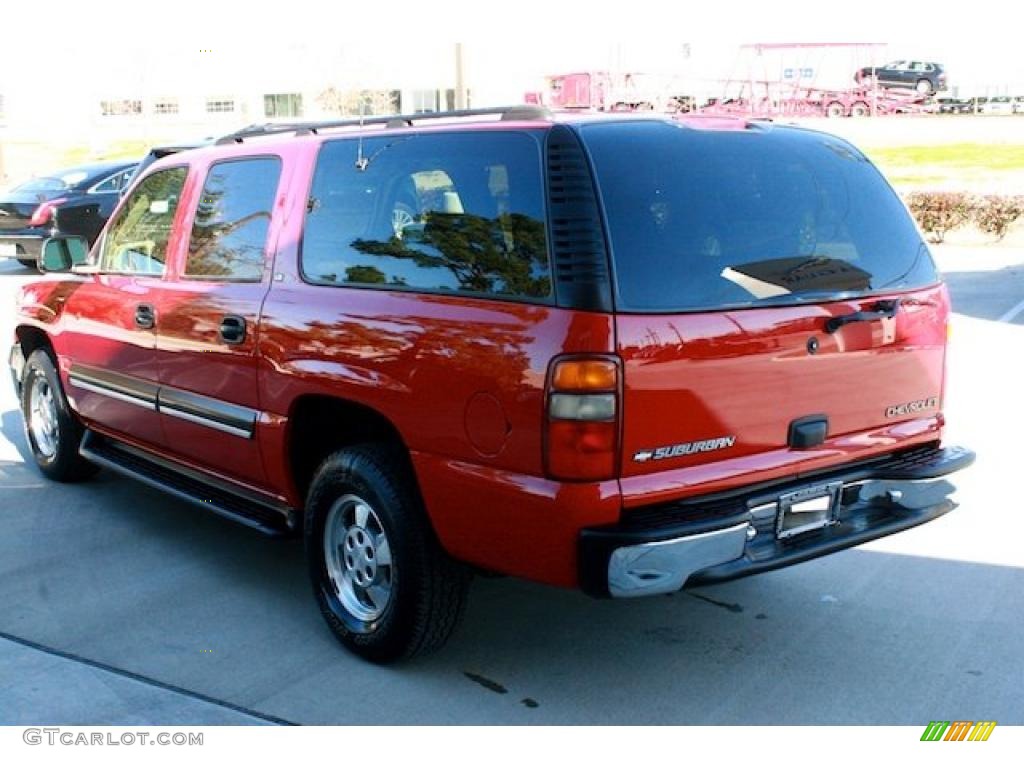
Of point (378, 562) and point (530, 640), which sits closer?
point (378, 562)

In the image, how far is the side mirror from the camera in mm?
6070

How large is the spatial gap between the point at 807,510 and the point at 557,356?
113 cm

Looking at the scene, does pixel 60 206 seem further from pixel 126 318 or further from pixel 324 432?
pixel 324 432

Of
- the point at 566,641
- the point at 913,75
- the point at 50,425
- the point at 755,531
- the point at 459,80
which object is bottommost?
the point at 566,641

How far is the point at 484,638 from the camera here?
4391 mm

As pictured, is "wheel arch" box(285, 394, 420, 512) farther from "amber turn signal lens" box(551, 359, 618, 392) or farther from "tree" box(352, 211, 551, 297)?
"amber turn signal lens" box(551, 359, 618, 392)

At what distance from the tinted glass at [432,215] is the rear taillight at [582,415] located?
0.29 meters

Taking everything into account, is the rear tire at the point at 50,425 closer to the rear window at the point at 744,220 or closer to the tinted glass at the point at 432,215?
the tinted glass at the point at 432,215

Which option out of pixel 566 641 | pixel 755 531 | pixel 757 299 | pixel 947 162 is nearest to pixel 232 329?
pixel 566 641

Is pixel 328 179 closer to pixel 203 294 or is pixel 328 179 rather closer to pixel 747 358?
pixel 203 294

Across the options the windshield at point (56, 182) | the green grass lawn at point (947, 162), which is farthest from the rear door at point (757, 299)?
the green grass lawn at point (947, 162)

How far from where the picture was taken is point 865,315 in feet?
12.7

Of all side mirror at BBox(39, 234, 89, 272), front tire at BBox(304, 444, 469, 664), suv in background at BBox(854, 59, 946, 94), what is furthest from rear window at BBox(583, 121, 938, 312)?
suv in background at BBox(854, 59, 946, 94)

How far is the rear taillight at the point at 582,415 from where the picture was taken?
10.9 ft
